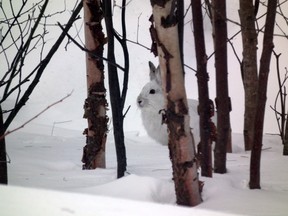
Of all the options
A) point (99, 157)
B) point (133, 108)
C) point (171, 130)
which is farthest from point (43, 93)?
point (171, 130)

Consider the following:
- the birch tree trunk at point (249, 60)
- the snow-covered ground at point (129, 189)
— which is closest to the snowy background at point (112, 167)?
the snow-covered ground at point (129, 189)

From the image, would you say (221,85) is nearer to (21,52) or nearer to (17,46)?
(21,52)

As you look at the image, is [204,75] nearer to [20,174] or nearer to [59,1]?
[20,174]

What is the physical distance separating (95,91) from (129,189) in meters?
0.59

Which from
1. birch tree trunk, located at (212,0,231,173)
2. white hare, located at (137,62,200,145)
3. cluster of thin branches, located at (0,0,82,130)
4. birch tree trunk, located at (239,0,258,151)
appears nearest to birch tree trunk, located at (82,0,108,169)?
cluster of thin branches, located at (0,0,82,130)

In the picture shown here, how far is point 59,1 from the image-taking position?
1994mm

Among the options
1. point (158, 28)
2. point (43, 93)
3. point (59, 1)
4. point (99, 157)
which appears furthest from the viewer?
point (59, 1)

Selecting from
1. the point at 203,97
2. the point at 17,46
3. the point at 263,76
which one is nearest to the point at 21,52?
the point at 17,46

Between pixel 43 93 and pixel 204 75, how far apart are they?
911 mm

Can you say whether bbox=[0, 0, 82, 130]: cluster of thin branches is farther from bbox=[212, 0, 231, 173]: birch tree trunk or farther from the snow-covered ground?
bbox=[212, 0, 231, 173]: birch tree trunk

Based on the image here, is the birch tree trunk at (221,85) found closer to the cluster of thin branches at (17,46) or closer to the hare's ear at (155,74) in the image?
the cluster of thin branches at (17,46)

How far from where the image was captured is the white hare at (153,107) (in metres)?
2.23

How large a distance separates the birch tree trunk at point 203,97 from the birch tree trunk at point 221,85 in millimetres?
73

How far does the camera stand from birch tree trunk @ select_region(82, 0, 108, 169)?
4.78ft
